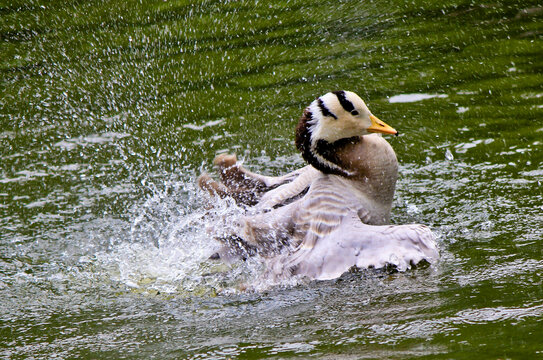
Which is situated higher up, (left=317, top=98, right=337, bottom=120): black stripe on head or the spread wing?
(left=317, top=98, right=337, bottom=120): black stripe on head

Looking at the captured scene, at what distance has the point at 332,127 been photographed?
22.7 feet

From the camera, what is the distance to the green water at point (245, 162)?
545cm

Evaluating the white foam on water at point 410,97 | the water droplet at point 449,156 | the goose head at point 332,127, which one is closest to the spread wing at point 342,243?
the goose head at point 332,127

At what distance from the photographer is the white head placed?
22.6 ft

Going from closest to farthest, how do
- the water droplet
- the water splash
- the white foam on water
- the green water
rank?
the green water, the water splash, the water droplet, the white foam on water

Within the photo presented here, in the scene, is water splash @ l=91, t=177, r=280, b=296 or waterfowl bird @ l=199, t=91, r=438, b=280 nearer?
waterfowl bird @ l=199, t=91, r=438, b=280

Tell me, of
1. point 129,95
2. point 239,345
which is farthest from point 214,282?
point 129,95

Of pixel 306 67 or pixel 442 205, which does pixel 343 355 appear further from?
pixel 306 67

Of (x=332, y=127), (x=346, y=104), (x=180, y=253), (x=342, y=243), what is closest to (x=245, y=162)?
(x=180, y=253)

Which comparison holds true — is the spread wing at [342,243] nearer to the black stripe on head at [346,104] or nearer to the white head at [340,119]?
the white head at [340,119]

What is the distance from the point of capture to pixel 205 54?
12.4 m

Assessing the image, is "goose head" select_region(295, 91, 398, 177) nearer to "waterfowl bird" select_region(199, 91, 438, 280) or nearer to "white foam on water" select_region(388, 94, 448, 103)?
"waterfowl bird" select_region(199, 91, 438, 280)

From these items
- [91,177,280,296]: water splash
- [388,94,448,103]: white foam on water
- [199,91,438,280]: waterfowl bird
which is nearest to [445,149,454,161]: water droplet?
[388,94,448,103]: white foam on water

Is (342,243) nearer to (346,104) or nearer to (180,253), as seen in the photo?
(346,104)
